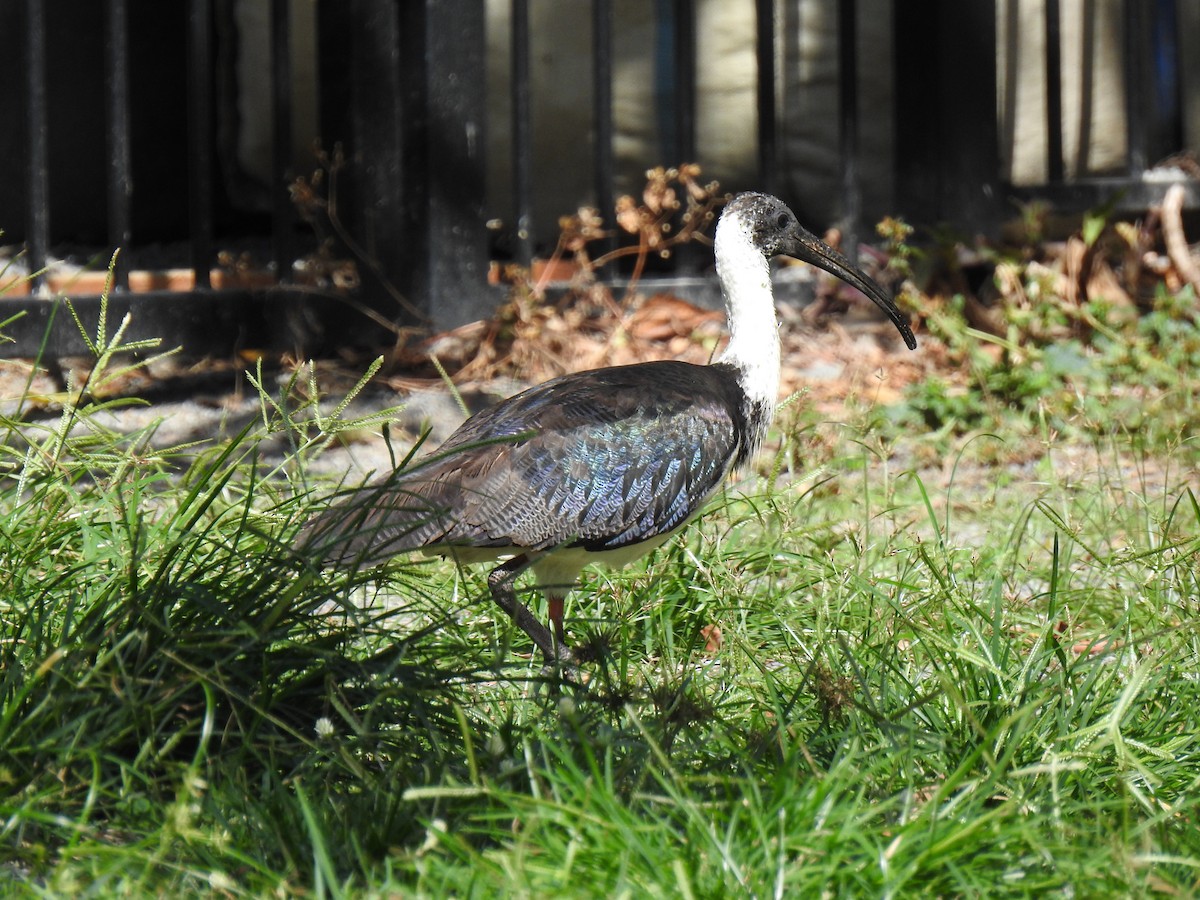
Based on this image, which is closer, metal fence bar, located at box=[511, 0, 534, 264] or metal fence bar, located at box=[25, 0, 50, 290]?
metal fence bar, located at box=[25, 0, 50, 290]

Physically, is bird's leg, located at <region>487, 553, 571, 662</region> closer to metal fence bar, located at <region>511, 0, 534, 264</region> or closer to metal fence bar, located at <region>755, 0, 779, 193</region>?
metal fence bar, located at <region>511, 0, 534, 264</region>

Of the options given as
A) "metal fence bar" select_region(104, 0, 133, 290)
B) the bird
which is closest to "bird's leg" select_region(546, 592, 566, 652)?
the bird

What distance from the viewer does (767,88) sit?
21.8 ft

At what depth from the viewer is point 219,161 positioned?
25.6 feet

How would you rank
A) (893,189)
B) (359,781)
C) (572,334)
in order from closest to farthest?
1. (359,781)
2. (572,334)
3. (893,189)

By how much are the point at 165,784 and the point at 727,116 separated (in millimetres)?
5640

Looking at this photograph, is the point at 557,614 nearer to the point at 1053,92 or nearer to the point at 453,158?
the point at 453,158

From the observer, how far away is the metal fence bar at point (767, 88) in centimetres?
661

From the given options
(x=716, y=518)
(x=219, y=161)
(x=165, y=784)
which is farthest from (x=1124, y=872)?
(x=219, y=161)

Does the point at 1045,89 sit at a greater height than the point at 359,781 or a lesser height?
greater

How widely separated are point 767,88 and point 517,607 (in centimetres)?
356

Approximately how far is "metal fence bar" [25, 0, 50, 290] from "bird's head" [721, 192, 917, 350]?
8.11 feet

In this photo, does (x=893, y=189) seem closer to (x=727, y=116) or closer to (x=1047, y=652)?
(x=727, y=116)

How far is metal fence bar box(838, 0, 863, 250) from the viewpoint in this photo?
6758 mm
